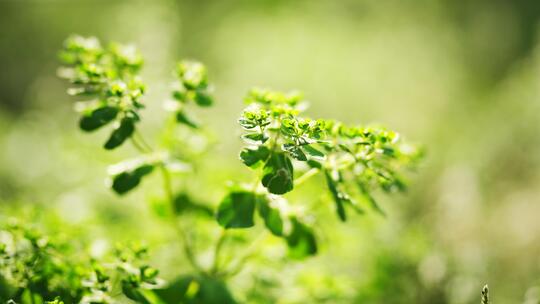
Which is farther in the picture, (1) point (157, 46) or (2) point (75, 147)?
(1) point (157, 46)

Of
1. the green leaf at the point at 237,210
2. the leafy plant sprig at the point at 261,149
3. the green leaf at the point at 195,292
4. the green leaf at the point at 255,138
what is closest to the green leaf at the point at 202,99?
the leafy plant sprig at the point at 261,149

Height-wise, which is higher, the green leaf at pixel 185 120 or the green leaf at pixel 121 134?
the green leaf at pixel 185 120

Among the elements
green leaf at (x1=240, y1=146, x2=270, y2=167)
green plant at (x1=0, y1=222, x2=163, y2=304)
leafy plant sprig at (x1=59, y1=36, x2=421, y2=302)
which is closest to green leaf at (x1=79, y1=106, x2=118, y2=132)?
leafy plant sprig at (x1=59, y1=36, x2=421, y2=302)

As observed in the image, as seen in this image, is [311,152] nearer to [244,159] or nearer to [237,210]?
[244,159]

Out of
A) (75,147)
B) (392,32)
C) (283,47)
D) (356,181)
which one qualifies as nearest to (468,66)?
(392,32)

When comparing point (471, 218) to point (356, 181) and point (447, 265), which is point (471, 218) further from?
point (356, 181)

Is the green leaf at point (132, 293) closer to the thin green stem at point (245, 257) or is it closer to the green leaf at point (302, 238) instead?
the thin green stem at point (245, 257)
